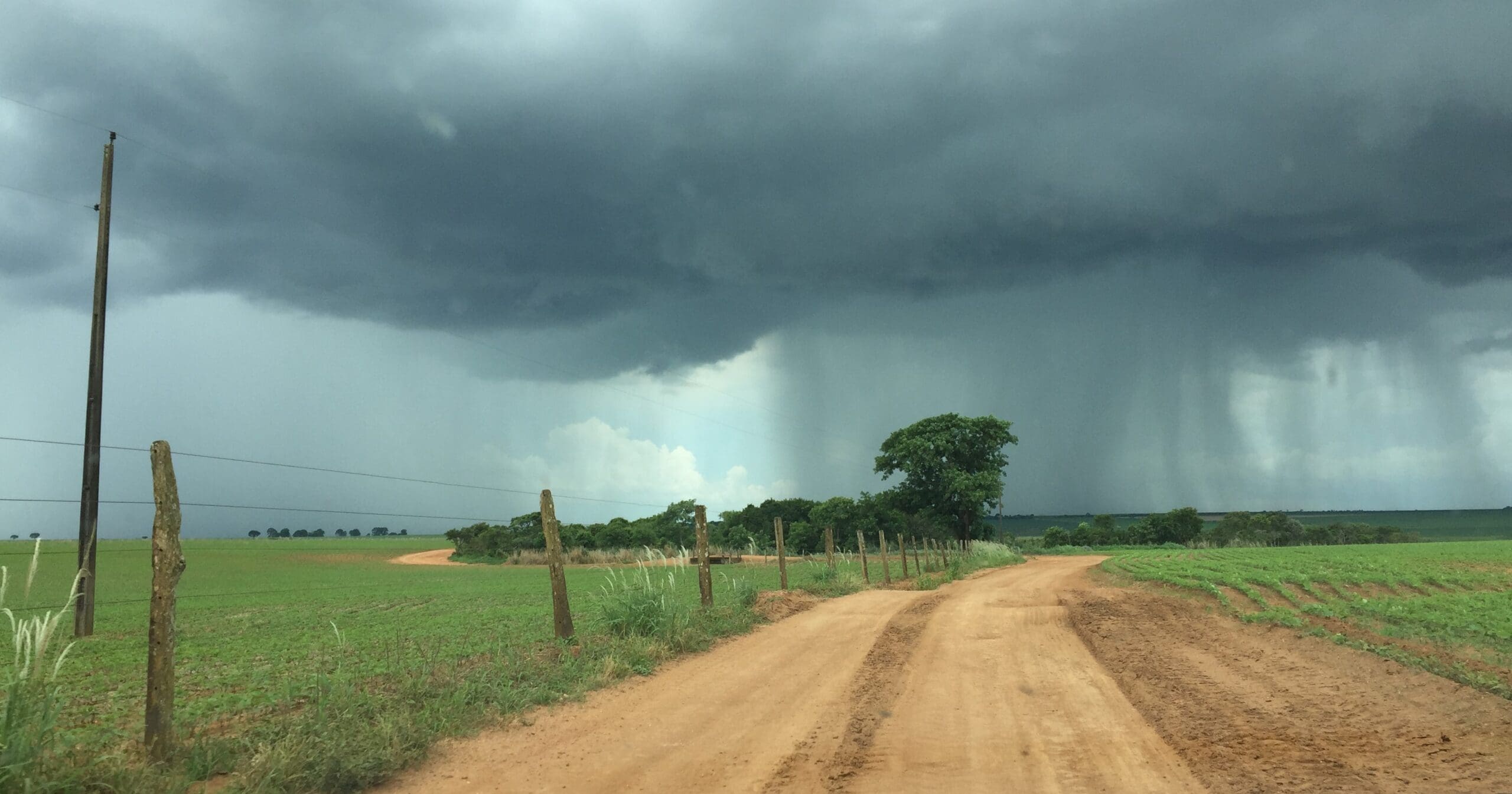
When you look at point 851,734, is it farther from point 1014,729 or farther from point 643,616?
point 643,616

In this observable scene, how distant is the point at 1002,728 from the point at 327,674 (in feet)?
28.1

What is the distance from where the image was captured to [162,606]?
7.18 metres

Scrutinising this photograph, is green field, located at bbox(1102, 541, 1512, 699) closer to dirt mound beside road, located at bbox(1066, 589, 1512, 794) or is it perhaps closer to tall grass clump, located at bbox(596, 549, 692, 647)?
dirt mound beside road, located at bbox(1066, 589, 1512, 794)

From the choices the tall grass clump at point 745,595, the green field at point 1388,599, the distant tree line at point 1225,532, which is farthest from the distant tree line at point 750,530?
the tall grass clump at point 745,595

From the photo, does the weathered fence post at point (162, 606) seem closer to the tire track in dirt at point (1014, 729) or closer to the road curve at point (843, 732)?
the road curve at point (843, 732)

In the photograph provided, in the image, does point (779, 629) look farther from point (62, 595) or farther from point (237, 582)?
point (237, 582)

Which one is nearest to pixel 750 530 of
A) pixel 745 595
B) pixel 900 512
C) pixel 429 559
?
pixel 900 512

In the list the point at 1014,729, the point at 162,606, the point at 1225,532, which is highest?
the point at 162,606

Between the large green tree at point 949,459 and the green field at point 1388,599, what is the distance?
33.6 m

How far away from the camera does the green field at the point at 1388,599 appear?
1141 centimetres

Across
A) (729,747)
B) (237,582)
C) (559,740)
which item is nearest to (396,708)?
(559,740)

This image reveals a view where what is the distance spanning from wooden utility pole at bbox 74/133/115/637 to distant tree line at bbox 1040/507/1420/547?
84.0 m

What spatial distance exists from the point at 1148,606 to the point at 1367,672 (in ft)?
28.5

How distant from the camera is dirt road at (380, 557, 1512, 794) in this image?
6.64m
